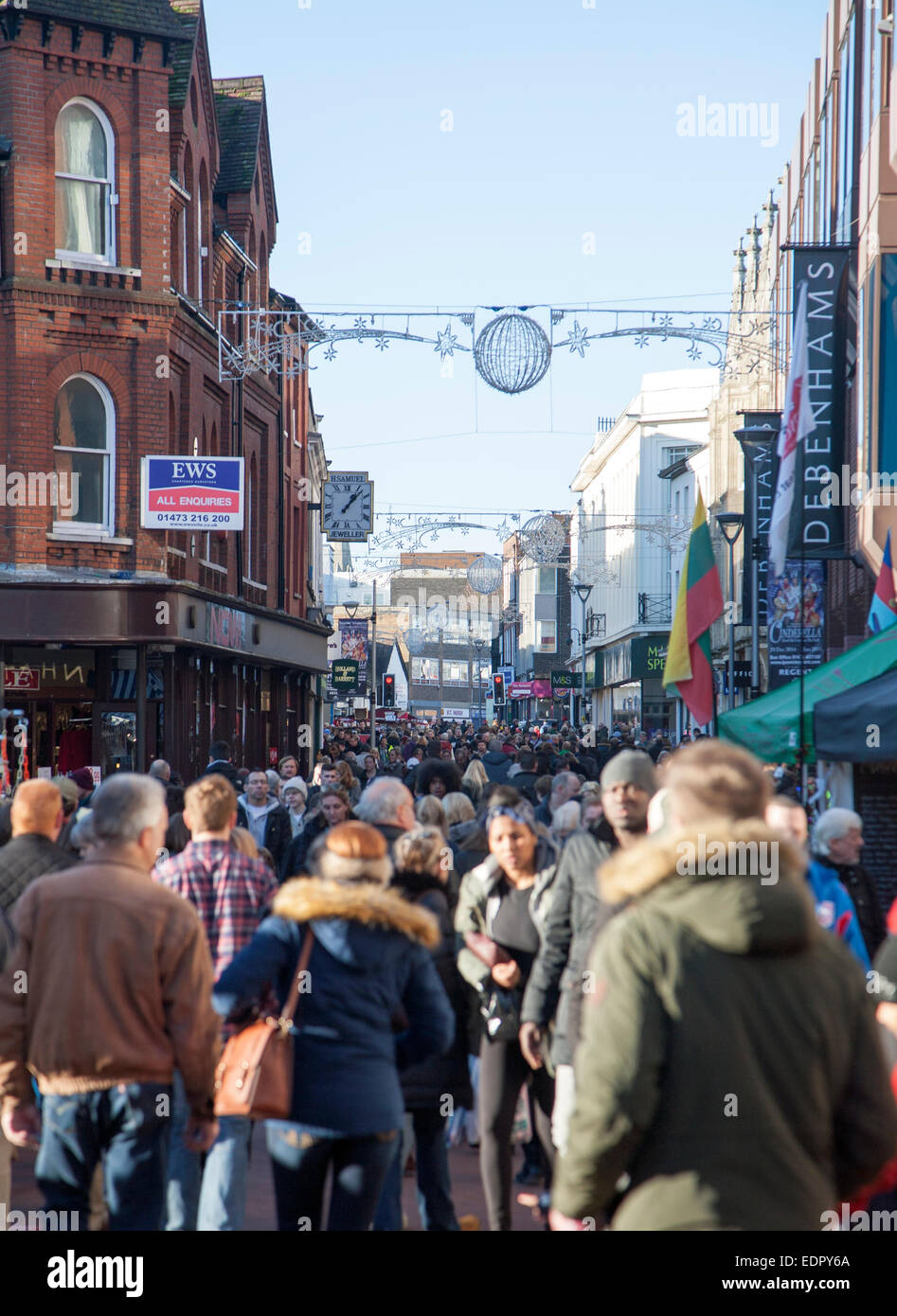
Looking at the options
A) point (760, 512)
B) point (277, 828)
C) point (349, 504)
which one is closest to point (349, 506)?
point (349, 504)

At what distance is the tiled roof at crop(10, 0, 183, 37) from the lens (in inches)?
794

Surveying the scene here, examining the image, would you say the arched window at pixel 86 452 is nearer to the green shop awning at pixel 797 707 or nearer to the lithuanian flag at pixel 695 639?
the lithuanian flag at pixel 695 639

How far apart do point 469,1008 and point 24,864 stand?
2.08 metres

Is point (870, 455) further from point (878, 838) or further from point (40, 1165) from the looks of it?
point (40, 1165)

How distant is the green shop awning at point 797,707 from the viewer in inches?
472

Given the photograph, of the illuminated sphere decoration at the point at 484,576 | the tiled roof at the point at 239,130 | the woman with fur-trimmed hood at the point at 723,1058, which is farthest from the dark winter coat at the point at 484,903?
the illuminated sphere decoration at the point at 484,576

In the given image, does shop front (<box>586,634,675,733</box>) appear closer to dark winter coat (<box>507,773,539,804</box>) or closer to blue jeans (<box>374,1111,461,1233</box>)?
dark winter coat (<box>507,773,539,804</box>)

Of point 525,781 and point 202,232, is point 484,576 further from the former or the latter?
point 525,781

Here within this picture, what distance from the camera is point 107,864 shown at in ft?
16.7

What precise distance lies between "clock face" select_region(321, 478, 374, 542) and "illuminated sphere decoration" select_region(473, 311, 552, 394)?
14.2 m

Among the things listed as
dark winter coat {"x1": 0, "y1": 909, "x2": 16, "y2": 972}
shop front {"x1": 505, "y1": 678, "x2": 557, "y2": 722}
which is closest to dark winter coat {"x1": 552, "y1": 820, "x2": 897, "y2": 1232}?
dark winter coat {"x1": 0, "y1": 909, "x2": 16, "y2": 972}

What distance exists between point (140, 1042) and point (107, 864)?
58cm
